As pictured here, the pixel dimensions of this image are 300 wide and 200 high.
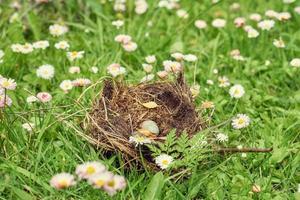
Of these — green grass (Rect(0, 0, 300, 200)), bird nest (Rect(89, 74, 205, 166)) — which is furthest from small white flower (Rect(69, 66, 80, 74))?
bird nest (Rect(89, 74, 205, 166))

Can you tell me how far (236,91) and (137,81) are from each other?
53 centimetres

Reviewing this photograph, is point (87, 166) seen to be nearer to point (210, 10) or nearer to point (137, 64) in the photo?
point (137, 64)

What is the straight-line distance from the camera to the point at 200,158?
2371 millimetres

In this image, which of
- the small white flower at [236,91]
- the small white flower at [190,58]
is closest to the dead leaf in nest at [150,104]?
the small white flower at [236,91]

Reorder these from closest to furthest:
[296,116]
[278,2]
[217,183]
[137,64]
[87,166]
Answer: [87,166] < [217,183] < [296,116] < [137,64] < [278,2]

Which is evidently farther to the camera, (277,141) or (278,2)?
(278,2)

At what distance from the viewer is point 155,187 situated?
2.29m

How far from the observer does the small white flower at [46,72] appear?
3.12 m

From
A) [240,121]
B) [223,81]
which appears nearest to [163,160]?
[240,121]

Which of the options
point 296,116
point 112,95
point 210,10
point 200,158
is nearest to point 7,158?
point 112,95

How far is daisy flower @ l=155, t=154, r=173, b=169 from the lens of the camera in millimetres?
2340

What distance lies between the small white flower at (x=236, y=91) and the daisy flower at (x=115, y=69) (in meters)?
0.56

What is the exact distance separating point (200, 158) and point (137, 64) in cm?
119

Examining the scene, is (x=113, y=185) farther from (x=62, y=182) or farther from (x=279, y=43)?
(x=279, y=43)
